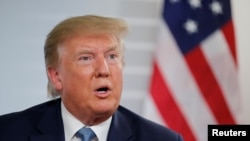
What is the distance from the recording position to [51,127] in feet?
3.61

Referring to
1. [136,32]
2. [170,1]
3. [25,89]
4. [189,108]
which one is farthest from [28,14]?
[189,108]

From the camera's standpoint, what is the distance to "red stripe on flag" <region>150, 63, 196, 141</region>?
1791 millimetres

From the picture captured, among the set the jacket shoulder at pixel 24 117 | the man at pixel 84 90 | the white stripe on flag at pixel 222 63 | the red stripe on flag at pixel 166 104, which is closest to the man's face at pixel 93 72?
the man at pixel 84 90

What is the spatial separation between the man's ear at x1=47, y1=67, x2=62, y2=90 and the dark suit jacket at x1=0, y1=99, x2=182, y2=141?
3.5 inches

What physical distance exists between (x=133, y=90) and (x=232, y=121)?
1.54 feet

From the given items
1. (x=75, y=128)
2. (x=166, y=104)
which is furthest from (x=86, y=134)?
(x=166, y=104)

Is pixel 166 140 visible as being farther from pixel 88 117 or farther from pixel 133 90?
pixel 133 90

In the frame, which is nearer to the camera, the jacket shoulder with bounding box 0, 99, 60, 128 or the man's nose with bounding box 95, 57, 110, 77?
the man's nose with bounding box 95, 57, 110, 77

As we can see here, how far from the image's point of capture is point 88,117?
3.49 ft

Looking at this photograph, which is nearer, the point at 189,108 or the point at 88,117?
the point at 88,117

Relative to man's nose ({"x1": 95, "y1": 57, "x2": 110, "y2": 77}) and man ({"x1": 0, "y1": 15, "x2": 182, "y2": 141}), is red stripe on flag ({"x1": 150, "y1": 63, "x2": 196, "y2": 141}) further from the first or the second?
man's nose ({"x1": 95, "y1": 57, "x2": 110, "y2": 77})

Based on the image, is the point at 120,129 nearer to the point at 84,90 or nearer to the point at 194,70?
the point at 84,90

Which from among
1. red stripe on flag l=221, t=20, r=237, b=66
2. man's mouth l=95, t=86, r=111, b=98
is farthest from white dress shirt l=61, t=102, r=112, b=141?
red stripe on flag l=221, t=20, r=237, b=66

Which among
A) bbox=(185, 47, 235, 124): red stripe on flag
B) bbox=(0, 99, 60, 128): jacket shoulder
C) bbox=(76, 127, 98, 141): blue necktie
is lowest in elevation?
bbox=(76, 127, 98, 141): blue necktie
